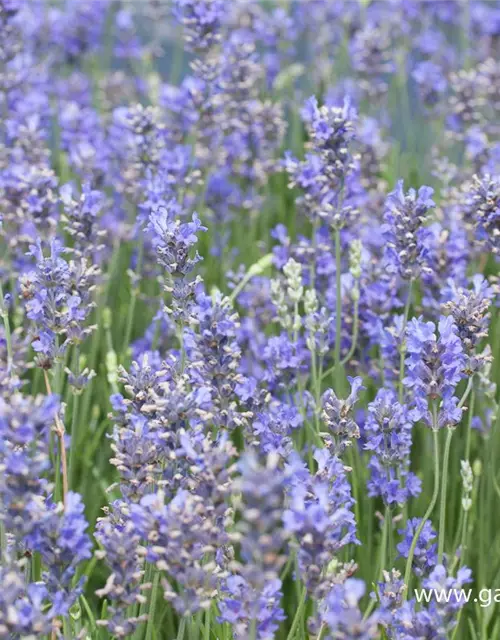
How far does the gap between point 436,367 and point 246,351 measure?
1121 millimetres

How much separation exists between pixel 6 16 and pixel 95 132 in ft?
2.18

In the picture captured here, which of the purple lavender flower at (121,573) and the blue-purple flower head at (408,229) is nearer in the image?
the purple lavender flower at (121,573)

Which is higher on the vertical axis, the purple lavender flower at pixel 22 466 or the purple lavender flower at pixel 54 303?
the purple lavender flower at pixel 54 303

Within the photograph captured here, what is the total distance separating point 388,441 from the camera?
2.51 m

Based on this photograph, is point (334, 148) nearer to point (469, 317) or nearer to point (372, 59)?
point (469, 317)

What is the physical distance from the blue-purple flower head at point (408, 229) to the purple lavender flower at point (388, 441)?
1.25 ft

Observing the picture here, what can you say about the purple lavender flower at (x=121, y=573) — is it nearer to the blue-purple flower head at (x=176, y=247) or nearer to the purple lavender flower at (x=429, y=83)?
the blue-purple flower head at (x=176, y=247)

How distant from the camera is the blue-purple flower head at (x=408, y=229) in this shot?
107 inches

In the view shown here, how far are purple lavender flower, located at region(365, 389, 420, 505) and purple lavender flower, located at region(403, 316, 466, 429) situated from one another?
0.07 metres

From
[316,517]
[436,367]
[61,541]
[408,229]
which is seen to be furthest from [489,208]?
[61,541]

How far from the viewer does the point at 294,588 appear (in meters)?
2.96

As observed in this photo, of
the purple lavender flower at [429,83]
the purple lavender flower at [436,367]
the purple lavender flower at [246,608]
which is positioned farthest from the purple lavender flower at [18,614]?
the purple lavender flower at [429,83]

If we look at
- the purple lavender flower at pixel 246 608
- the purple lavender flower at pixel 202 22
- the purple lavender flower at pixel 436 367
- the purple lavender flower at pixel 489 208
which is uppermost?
the purple lavender flower at pixel 202 22

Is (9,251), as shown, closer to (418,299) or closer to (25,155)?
(25,155)
